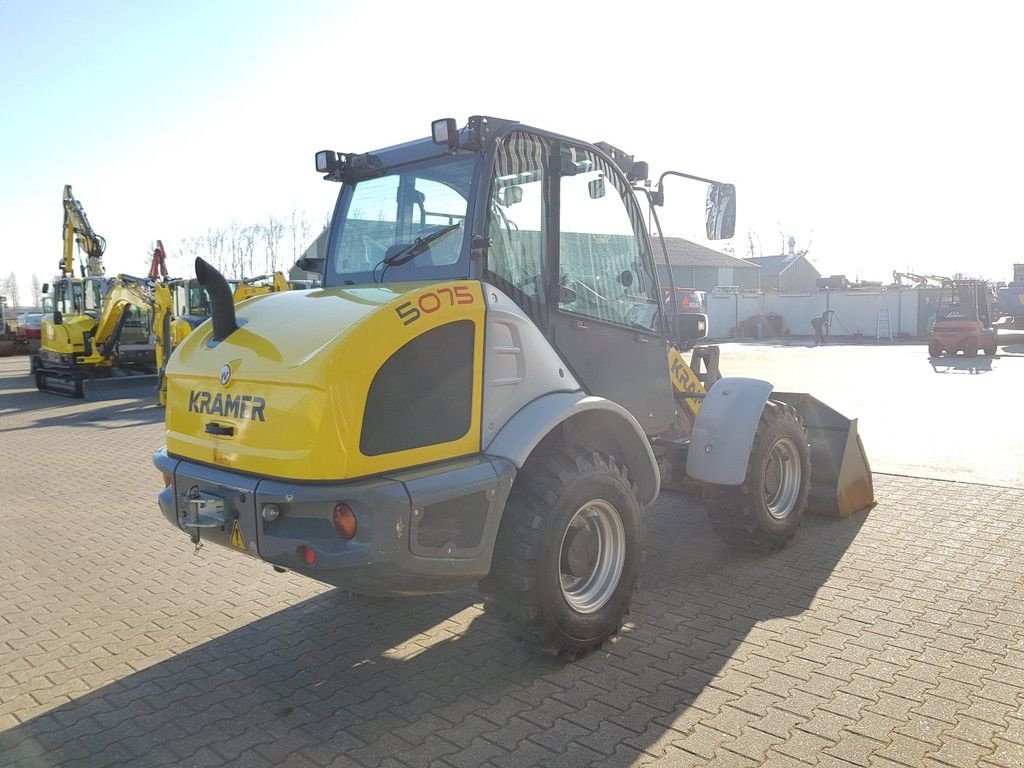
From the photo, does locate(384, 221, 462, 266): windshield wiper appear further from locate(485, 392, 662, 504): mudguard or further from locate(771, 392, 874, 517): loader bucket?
locate(771, 392, 874, 517): loader bucket

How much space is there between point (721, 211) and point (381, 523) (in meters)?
2.75

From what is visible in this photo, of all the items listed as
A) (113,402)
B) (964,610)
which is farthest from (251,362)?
(113,402)

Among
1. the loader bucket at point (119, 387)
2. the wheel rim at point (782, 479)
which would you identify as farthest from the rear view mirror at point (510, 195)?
the loader bucket at point (119, 387)

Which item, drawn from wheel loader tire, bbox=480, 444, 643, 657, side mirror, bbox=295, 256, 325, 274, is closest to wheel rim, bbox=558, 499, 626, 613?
wheel loader tire, bbox=480, 444, 643, 657

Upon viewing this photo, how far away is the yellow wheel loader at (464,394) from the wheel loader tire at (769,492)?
8cm

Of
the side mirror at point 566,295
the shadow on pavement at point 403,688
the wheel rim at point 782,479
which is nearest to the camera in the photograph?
the shadow on pavement at point 403,688

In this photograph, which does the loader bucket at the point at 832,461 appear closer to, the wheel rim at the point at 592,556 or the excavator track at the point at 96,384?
the wheel rim at the point at 592,556

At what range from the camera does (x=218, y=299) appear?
3.80 m

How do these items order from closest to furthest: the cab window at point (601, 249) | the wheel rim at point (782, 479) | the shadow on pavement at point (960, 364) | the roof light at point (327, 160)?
the cab window at point (601, 249) → the roof light at point (327, 160) → the wheel rim at point (782, 479) → the shadow on pavement at point (960, 364)

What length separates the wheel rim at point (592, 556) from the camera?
3.95 m

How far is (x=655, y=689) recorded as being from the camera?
3.64m

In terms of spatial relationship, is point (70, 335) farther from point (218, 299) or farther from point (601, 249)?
point (601, 249)

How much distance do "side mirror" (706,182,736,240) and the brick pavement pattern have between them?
213 centimetres

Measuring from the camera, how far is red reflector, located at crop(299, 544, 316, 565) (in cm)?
320
